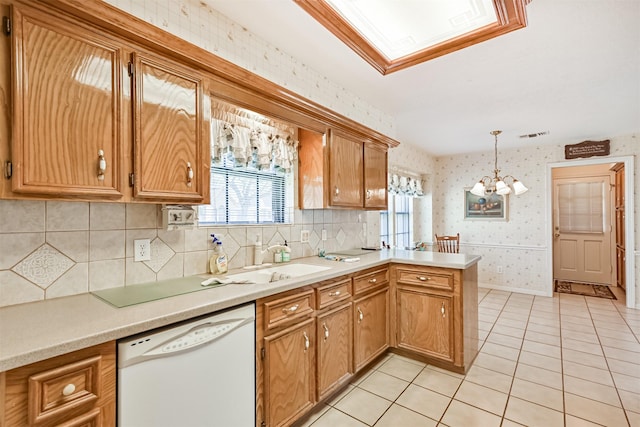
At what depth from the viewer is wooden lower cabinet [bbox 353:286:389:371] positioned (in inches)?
89.1

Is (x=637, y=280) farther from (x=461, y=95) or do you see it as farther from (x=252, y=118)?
(x=252, y=118)

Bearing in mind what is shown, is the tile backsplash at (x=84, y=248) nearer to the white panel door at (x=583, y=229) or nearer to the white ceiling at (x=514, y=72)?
the white ceiling at (x=514, y=72)

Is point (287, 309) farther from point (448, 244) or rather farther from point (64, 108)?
point (448, 244)

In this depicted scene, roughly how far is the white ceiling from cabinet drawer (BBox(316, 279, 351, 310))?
5.54 ft

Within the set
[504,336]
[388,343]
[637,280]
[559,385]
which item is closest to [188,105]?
[388,343]

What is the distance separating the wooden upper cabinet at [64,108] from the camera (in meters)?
1.04

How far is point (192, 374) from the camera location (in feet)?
4.04

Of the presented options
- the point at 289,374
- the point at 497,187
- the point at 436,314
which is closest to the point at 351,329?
the point at 289,374

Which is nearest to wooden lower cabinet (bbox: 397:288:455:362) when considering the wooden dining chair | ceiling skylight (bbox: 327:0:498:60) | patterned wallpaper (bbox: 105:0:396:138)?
patterned wallpaper (bbox: 105:0:396:138)

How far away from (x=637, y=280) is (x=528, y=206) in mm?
1612

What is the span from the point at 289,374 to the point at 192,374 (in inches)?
24.7

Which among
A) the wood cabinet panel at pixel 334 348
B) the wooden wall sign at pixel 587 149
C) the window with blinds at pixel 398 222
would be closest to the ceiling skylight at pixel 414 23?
the wood cabinet panel at pixel 334 348

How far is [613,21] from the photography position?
185 cm

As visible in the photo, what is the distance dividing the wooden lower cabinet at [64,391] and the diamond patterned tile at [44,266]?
57 cm
